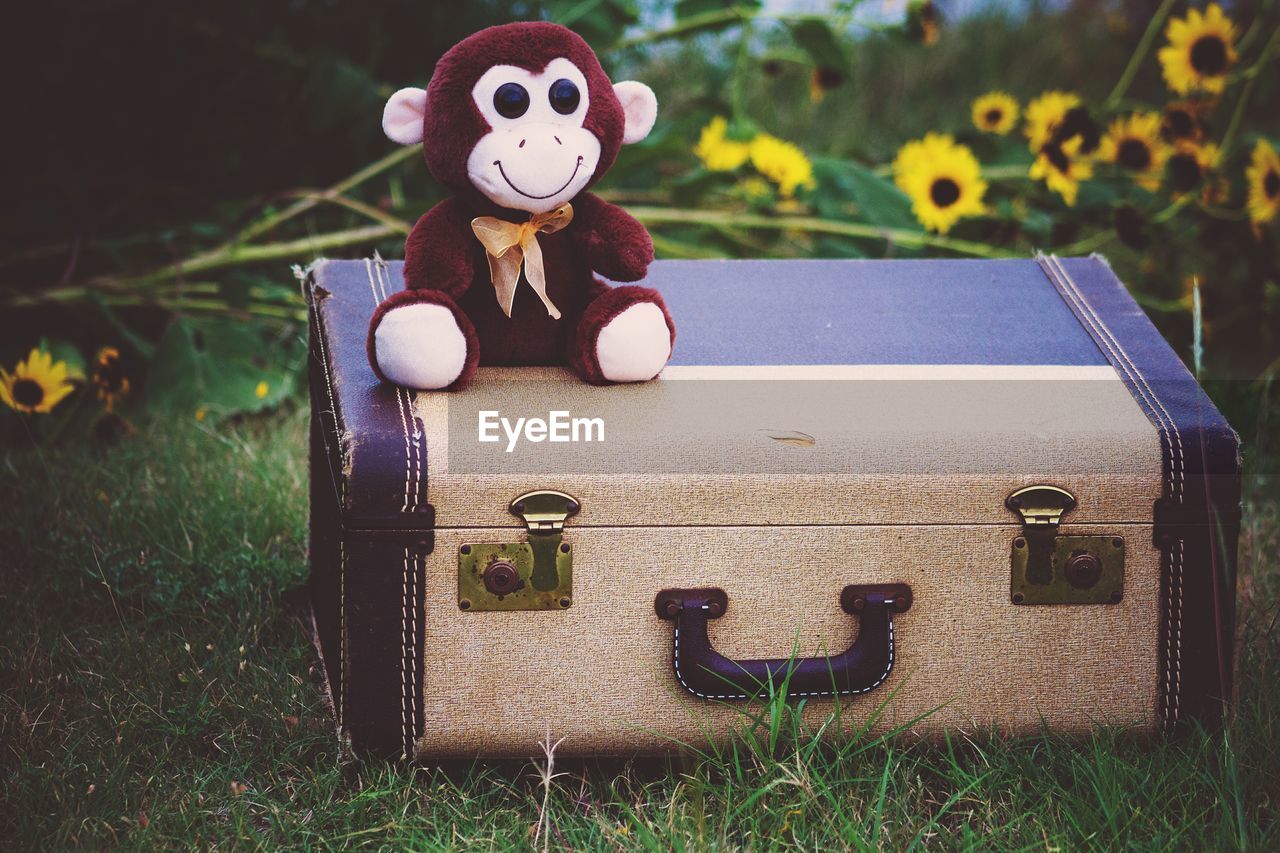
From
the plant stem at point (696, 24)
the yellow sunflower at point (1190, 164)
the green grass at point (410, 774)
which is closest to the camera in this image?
the green grass at point (410, 774)

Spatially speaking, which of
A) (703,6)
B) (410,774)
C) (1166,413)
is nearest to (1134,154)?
(703,6)

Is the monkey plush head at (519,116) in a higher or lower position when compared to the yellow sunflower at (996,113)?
higher

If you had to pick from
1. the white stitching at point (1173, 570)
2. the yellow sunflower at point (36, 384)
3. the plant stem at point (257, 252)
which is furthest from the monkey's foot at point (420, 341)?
the plant stem at point (257, 252)

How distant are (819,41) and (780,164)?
0.33 metres

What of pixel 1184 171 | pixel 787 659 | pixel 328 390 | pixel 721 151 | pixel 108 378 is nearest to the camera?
pixel 787 659

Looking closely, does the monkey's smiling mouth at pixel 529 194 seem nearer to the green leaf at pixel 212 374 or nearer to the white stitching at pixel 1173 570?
the white stitching at pixel 1173 570

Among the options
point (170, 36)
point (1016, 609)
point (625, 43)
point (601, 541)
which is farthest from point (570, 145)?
point (170, 36)

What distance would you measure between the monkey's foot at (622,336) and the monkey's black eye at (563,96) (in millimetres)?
219

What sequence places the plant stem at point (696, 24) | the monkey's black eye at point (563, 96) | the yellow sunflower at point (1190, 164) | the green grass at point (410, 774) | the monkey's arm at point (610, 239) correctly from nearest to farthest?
the green grass at point (410, 774), the monkey's black eye at point (563, 96), the monkey's arm at point (610, 239), the yellow sunflower at point (1190, 164), the plant stem at point (696, 24)

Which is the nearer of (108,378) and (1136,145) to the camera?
(108,378)

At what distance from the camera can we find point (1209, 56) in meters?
2.61

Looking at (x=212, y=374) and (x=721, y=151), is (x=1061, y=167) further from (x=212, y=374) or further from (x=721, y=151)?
(x=212, y=374)

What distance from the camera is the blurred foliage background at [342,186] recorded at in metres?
2.57

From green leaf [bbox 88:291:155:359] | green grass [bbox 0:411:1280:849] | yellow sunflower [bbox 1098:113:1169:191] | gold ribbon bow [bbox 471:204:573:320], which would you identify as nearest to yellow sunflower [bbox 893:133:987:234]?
yellow sunflower [bbox 1098:113:1169:191]
